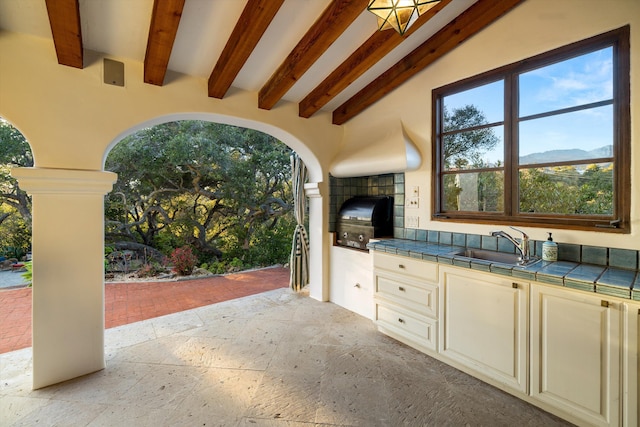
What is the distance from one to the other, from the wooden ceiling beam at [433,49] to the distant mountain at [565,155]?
118 centimetres

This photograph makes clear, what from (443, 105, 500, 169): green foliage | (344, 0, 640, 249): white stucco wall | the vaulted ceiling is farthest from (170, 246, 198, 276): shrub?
(443, 105, 500, 169): green foliage

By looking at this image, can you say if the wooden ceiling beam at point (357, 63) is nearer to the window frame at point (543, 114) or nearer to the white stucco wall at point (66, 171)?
the window frame at point (543, 114)

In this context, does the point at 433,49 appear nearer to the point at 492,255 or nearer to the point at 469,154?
the point at 469,154

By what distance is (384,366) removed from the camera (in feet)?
7.63

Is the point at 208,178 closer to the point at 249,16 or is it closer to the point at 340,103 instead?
the point at 340,103

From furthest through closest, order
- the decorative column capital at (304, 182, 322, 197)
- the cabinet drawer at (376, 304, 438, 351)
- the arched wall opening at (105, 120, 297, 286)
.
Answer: the arched wall opening at (105, 120, 297, 286), the decorative column capital at (304, 182, 322, 197), the cabinet drawer at (376, 304, 438, 351)

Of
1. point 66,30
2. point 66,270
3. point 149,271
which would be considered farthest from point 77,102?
point 149,271

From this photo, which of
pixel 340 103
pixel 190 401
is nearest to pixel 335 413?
pixel 190 401

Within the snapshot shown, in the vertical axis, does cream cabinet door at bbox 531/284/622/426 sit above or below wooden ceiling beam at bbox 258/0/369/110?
below

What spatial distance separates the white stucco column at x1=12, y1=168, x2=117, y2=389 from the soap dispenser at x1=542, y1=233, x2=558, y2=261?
3.31 m

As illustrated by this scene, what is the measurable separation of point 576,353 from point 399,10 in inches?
85.2

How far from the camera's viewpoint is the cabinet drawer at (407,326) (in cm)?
238

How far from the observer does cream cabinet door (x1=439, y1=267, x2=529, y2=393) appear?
1.86 meters

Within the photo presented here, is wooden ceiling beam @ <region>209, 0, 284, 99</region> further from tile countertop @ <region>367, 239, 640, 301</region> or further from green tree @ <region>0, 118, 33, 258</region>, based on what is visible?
green tree @ <region>0, 118, 33, 258</region>
